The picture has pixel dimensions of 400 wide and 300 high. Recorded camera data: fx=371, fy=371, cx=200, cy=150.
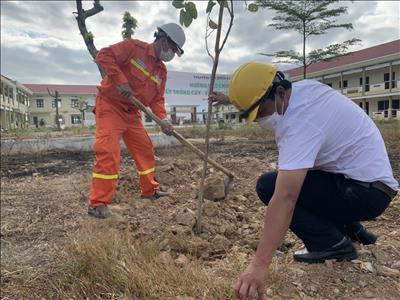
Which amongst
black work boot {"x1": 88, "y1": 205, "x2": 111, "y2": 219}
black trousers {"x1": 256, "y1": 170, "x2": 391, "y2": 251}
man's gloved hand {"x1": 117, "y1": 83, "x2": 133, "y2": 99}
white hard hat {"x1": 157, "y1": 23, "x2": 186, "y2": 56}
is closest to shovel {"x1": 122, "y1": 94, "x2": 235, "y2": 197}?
man's gloved hand {"x1": 117, "y1": 83, "x2": 133, "y2": 99}

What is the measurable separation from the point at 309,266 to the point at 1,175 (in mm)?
5222

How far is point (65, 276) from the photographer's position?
2148mm

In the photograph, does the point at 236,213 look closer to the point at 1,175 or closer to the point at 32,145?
the point at 1,175

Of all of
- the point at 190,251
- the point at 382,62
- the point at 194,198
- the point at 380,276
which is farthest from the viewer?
the point at 382,62

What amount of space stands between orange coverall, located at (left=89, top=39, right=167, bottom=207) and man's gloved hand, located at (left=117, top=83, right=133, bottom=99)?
1.4 inches

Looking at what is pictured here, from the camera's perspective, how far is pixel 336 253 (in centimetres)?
195

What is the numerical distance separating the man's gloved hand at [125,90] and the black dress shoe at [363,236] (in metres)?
2.09

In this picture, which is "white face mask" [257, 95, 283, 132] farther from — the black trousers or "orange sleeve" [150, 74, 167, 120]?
"orange sleeve" [150, 74, 167, 120]

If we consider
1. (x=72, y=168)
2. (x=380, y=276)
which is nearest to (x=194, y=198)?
(x=380, y=276)

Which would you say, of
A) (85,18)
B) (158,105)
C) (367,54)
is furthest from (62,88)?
(158,105)

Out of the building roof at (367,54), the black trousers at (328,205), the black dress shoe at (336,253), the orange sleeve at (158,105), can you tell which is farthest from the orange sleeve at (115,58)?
the building roof at (367,54)

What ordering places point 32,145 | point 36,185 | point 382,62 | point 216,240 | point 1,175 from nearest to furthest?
point 216,240 < point 36,185 < point 1,175 < point 32,145 < point 382,62

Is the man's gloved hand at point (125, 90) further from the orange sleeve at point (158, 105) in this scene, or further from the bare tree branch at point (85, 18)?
the bare tree branch at point (85, 18)

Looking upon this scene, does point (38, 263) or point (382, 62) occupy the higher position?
point (382, 62)
